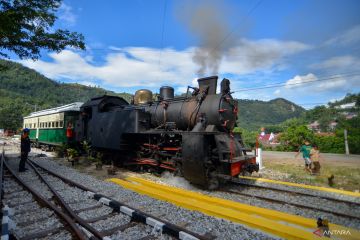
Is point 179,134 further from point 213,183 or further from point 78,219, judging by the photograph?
point 78,219

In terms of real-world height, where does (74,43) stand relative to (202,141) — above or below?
above

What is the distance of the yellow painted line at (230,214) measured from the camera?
13.4 feet

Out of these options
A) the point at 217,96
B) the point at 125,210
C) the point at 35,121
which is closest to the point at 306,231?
the point at 125,210

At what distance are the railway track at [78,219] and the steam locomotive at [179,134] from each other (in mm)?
2833

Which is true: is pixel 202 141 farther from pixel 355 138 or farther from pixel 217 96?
pixel 355 138

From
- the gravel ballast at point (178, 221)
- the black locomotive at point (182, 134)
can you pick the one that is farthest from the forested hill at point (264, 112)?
the gravel ballast at point (178, 221)

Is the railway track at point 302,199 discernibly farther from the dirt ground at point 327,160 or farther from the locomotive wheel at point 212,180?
the dirt ground at point 327,160

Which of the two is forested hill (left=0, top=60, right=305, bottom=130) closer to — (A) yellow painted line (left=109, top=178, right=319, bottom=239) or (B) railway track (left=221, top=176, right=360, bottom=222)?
(B) railway track (left=221, top=176, right=360, bottom=222)

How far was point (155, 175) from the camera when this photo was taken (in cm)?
957

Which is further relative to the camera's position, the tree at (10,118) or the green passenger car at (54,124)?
the tree at (10,118)

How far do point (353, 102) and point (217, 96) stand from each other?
67.3 meters

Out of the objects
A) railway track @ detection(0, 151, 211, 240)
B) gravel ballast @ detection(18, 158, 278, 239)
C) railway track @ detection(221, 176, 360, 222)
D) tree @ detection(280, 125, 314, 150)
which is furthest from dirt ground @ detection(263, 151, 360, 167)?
railway track @ detection(0, 151, 211, 240)

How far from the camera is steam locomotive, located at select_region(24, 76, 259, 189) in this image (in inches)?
285

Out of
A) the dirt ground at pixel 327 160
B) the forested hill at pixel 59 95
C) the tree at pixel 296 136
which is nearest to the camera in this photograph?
the dirt ground at pixel 327 160
